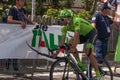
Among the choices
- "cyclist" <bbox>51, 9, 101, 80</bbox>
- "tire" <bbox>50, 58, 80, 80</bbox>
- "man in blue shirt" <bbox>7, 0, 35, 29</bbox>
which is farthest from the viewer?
"man in blue shirt" <bbox>7, 0, 35, 29</bbox>

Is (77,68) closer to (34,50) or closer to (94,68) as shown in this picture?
(94,68)

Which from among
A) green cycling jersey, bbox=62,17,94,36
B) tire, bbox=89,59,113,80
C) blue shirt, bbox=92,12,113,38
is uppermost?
green cycling jersey, bbox=62,17,94,36

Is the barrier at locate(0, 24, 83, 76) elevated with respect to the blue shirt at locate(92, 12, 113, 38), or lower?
lower

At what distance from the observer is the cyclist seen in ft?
24.9

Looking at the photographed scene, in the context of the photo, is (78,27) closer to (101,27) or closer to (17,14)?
(101,27)

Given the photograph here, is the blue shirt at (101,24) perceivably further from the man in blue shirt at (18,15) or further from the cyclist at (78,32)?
the man in blue shirt at (18,15)

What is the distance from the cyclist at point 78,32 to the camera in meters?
7.60

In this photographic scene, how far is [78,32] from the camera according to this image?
754cm

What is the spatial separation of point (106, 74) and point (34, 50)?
72.8 inches

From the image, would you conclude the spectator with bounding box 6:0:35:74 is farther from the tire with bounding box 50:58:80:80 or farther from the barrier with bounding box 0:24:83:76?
the tire with bounding box 50:58:80:80

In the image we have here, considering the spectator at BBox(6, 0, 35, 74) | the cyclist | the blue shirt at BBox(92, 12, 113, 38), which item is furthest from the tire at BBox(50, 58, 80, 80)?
the blue shirt at BBox(92, 12, 113, 38)

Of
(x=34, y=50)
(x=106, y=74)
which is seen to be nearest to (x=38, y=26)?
(x=34, y=50)

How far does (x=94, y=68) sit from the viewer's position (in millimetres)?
8055

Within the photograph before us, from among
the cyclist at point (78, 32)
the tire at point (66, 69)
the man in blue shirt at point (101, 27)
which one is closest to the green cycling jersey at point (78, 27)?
the cyclist at point (78, 32)
